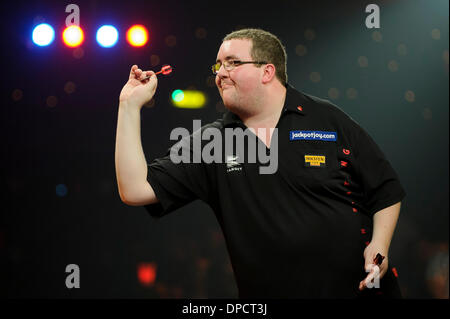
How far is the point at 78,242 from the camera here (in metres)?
3.21

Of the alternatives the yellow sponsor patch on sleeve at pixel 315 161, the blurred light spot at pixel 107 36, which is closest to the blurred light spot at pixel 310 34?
the blurred light spot at pixel 107 36

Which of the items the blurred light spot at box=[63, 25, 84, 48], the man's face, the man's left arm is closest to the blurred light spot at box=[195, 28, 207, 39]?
the blurred light spot at box=[63, 25, 84, 48]

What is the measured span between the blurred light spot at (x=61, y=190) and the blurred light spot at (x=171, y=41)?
1.19 m

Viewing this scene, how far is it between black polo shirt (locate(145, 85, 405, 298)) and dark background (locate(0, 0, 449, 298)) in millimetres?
1510

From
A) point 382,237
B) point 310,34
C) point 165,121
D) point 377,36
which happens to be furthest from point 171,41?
point 382,237

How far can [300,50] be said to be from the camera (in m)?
3.35

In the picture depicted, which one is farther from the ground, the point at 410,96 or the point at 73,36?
the point at 73,36

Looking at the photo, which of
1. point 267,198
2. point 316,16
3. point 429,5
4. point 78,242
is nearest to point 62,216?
point 78,242

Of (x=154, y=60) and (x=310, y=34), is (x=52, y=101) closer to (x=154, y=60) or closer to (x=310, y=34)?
(x=154, y=60)

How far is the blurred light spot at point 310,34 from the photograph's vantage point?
334 cm

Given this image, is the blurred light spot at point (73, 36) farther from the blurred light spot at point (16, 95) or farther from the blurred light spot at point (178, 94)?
the blurred light spot at point (178, 94)

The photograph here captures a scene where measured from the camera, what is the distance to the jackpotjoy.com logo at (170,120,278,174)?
1.79 meters

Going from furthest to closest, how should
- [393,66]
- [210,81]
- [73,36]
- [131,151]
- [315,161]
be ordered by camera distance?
[393,66] → [210,81] → [73,36] → [315,161] → [131,151]

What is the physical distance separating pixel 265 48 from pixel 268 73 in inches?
4.0
